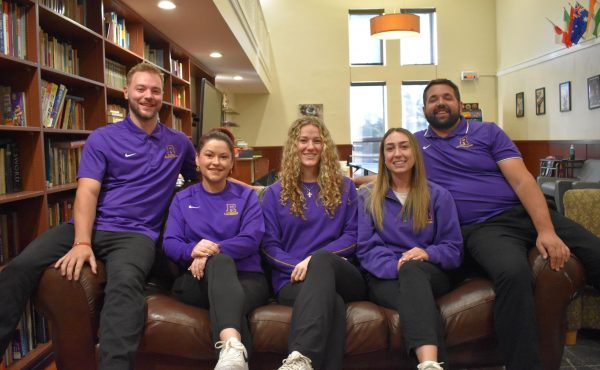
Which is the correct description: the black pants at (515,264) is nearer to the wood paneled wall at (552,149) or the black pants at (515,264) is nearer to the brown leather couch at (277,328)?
the brown leather couch at (277,328)

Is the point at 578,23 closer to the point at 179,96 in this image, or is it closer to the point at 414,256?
the point at 179,96

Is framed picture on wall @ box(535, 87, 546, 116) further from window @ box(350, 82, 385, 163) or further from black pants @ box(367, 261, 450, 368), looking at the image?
black pants @ box(367, 261, 450, 368)

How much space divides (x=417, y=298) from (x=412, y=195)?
0.53 meters

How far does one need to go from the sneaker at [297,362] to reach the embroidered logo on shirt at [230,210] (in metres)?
0.75

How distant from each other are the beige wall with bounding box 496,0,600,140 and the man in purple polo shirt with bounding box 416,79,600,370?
18.7ft

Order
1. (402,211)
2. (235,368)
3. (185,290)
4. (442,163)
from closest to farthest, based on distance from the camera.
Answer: (235,368) → (185,290) → (402,211) → (442,163)

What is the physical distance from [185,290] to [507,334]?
1347 mm

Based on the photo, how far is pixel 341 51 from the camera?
10797 mm

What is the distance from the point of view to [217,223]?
226 centimetres

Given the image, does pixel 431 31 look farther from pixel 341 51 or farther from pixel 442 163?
pixel 442 163

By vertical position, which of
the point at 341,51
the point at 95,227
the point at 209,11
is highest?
the point at 341,51

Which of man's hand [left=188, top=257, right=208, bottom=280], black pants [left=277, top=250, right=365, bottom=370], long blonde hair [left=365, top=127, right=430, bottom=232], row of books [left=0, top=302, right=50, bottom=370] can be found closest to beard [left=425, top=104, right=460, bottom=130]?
long blonde hair [left=365, top=127, right=430, bottom=232]


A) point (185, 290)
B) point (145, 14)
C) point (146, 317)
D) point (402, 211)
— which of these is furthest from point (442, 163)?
point (145, 14)

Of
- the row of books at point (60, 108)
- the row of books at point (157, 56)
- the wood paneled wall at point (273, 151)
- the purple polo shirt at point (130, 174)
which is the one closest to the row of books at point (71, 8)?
the row of books at point (60, 108)
